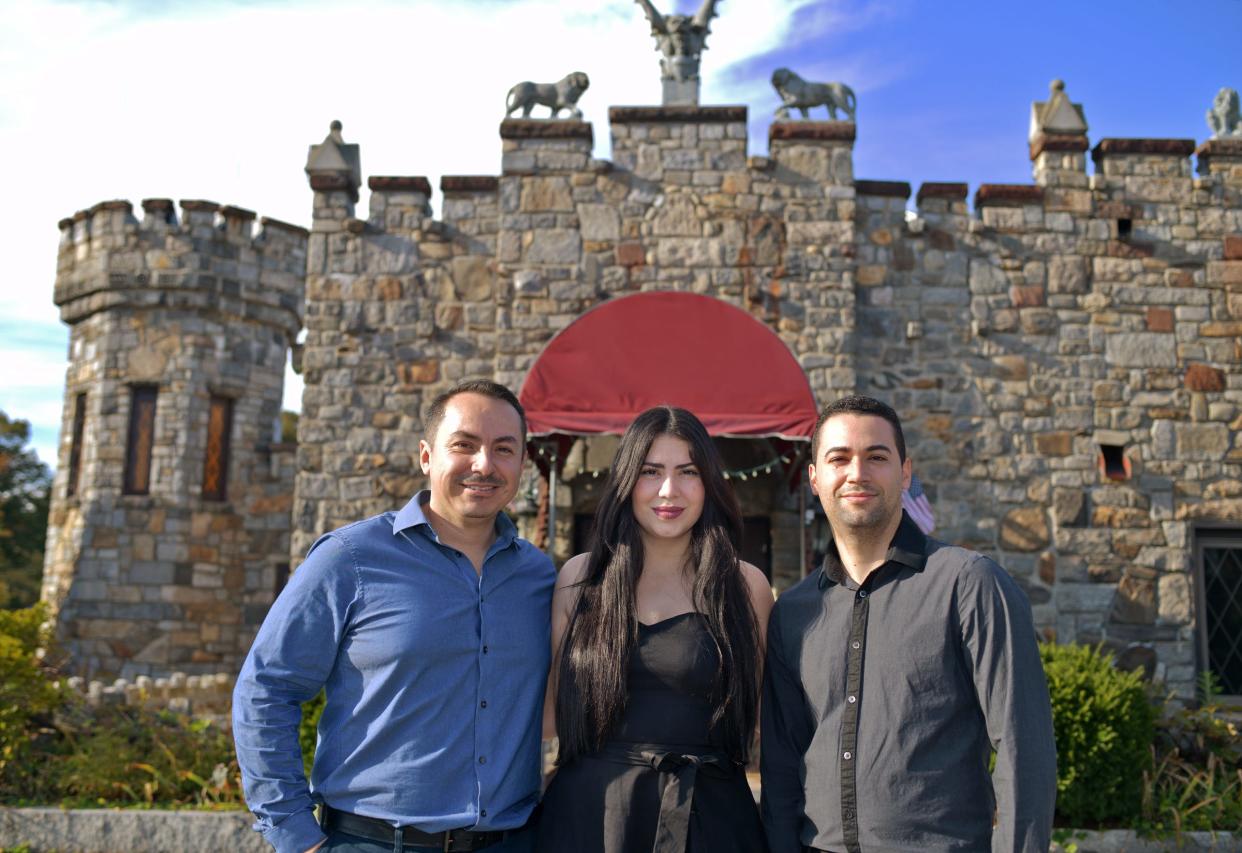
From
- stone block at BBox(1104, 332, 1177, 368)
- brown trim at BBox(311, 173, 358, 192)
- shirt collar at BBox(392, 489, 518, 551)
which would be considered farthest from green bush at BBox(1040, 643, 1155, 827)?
brown trim at BBox(311, 173, 358, 192)

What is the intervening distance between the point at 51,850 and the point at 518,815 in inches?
178

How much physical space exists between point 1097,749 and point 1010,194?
4853 millimetres

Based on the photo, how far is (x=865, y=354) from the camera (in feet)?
26.6

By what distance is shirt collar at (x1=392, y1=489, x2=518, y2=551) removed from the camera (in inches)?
102

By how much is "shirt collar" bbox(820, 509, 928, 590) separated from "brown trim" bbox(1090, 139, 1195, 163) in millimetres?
7208

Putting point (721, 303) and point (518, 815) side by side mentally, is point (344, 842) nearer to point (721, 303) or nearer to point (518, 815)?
point (518, 815)

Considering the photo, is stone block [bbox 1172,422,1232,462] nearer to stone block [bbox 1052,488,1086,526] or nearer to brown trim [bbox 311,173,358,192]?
stone block [bbox 1052,488,1086,526]

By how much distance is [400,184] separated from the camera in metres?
8.28

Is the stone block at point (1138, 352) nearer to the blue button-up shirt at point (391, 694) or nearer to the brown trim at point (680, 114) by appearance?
the brown trim at point (680, 114)

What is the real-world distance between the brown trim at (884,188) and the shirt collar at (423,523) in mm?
6369

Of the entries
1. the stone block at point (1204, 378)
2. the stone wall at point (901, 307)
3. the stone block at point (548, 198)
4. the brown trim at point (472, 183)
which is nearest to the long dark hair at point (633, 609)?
the stone wall at point (901, 307)

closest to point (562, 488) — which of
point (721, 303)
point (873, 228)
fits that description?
point (721, 303)

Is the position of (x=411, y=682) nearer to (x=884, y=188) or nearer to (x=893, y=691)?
(x=893, y=691)

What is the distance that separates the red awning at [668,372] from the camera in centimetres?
671
